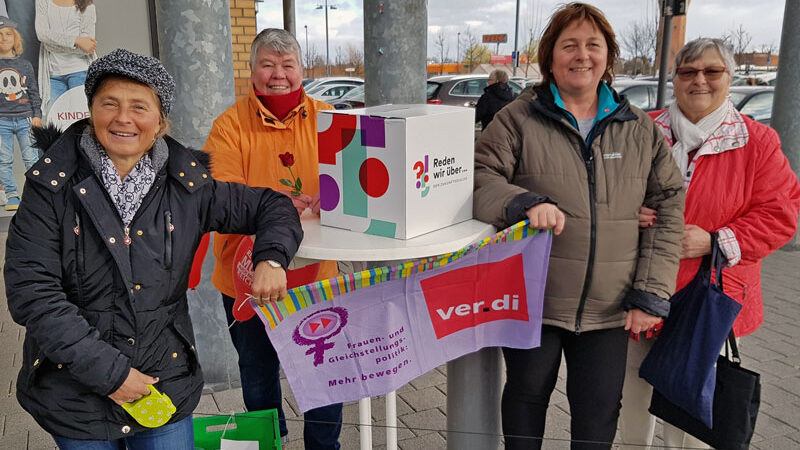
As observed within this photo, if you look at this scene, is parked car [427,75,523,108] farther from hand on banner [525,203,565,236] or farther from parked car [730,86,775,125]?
Result: hand on banner [525,203,565,236]

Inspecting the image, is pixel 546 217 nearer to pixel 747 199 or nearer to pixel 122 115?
pixel 747 199

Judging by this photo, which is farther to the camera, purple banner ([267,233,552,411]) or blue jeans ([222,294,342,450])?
blue jeans ([222,294,342,450])

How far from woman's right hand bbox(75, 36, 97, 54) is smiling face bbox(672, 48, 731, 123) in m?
4.93

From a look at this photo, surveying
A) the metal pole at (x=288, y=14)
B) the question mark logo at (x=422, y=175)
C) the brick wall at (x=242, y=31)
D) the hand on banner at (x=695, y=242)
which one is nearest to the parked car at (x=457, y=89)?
the metal pole at (x=288, y=14)

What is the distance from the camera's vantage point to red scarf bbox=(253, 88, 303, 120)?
2.58m

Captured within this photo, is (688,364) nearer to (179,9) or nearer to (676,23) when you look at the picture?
(179,9)

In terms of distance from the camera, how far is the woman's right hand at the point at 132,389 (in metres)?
1.78

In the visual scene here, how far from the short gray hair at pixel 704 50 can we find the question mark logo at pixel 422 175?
1.24 m

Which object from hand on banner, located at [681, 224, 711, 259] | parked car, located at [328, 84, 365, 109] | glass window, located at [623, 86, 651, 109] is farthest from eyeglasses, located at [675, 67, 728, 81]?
parked car, located at [328, 84, 365, 109]

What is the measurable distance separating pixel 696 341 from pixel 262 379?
5.77 feet

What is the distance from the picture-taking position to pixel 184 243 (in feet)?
6.24

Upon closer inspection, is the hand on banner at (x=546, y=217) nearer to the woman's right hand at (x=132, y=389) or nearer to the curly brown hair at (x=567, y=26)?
the curly brown hair at (x=567, y=26)

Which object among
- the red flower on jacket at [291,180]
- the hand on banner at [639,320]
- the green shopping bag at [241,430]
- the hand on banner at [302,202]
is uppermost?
the red flower on jacket at [291,180]

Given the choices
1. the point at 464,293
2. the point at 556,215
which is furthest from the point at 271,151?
the point at 556,215
